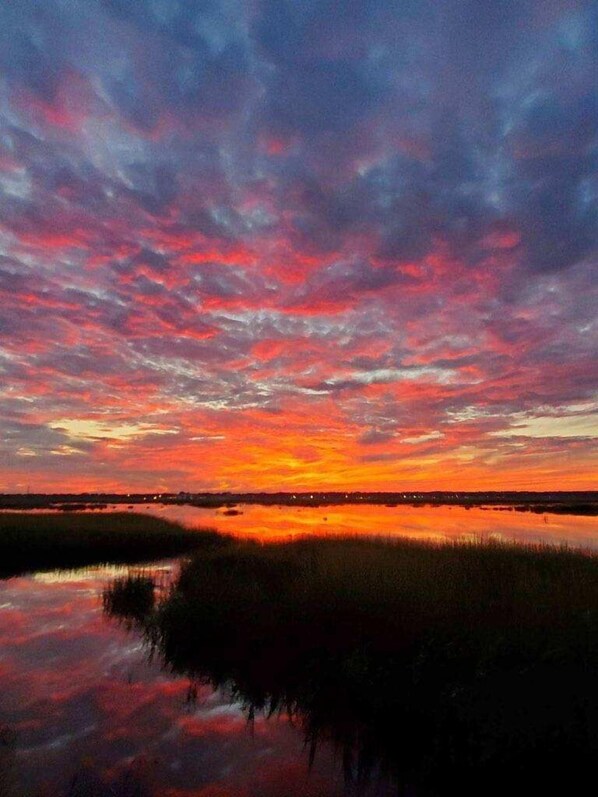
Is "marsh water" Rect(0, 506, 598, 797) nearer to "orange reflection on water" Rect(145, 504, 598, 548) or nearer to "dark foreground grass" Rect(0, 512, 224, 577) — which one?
"dark foreground grass" Rect(0, 512, 224, 577)

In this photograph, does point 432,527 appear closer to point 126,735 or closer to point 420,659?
point 420,659

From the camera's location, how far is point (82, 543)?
3500 centimetres

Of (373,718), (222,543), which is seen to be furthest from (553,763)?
(222,543)

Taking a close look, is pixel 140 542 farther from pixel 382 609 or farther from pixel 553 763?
pixel 553 763

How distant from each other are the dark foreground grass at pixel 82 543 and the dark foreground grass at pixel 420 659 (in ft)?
52.1

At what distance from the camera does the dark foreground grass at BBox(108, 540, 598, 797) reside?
7961 millimetres

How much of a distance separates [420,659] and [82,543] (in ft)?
98.0

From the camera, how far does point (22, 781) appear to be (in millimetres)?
8273

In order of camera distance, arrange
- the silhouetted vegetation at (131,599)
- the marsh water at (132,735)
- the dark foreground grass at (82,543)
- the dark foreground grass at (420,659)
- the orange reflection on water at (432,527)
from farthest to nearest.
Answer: the orange reflection on water at (432,527) < the dark foreground grass at (82,543) < the silhouetted vegetation at (131,599) < the marsh water at (132,735) < the dark foreground grass at (420,659)

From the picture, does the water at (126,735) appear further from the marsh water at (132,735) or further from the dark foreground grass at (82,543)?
the dark foreground grass at (82,543)

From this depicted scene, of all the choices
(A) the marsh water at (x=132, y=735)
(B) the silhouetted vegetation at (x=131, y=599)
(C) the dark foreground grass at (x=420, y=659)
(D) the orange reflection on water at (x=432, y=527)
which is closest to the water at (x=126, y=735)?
(A) the marsh water at (x=132, y=735)

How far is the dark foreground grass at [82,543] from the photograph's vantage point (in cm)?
3206

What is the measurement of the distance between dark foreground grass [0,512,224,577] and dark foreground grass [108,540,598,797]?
15.9 meters

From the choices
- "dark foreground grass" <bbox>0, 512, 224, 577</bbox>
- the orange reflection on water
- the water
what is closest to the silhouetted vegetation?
the water
